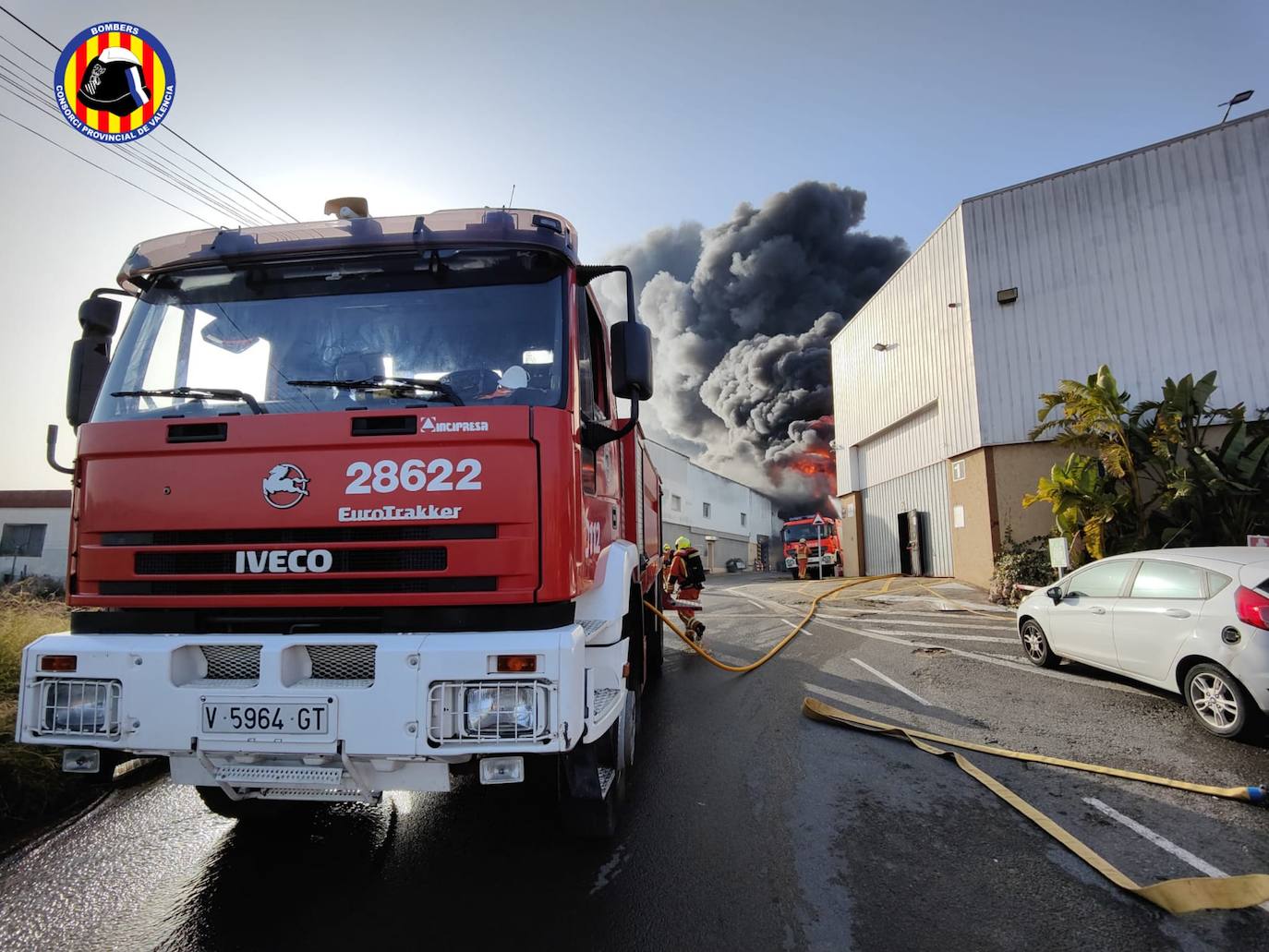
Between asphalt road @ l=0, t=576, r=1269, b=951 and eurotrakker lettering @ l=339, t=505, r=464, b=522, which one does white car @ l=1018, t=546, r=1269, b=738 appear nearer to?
asphalt road @ l=0, t=576, r=1269, b=951

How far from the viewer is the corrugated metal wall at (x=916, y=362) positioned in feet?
49.5

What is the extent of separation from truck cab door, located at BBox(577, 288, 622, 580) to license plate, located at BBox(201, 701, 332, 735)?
1.12 m

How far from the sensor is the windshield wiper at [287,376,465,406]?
8.47 feet

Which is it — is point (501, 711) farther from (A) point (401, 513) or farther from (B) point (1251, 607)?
(B) point (1251, 607)

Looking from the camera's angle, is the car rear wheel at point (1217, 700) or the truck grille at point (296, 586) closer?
the truck grille at point (296, 586)

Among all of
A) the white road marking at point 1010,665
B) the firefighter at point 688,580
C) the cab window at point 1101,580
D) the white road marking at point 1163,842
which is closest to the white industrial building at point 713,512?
the white road marking at point 1010,665

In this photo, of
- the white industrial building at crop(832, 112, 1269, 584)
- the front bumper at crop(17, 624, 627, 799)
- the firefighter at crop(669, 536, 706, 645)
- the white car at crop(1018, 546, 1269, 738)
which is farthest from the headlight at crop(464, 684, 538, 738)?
the white industrial building at crop(832, 112, 1269, 584)

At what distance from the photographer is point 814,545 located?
26.6 metres

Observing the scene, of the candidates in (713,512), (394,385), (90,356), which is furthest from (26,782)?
(713,512)

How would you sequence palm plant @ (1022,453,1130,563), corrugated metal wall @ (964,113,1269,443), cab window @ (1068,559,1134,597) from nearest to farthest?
cab window @ (1068,559,1134,597) < palm plant @ (1022,453,1130,563) < corrugated metal wall @ (964,113,1269,443)

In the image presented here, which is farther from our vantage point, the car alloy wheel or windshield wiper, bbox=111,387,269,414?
the car alloy wheel

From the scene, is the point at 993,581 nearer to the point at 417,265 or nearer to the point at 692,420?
the point at 417,265

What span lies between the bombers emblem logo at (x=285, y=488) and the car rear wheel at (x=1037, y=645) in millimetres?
7353

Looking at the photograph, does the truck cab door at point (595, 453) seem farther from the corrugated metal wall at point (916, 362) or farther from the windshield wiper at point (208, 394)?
the corrugated metal wall at point (916, 362)
